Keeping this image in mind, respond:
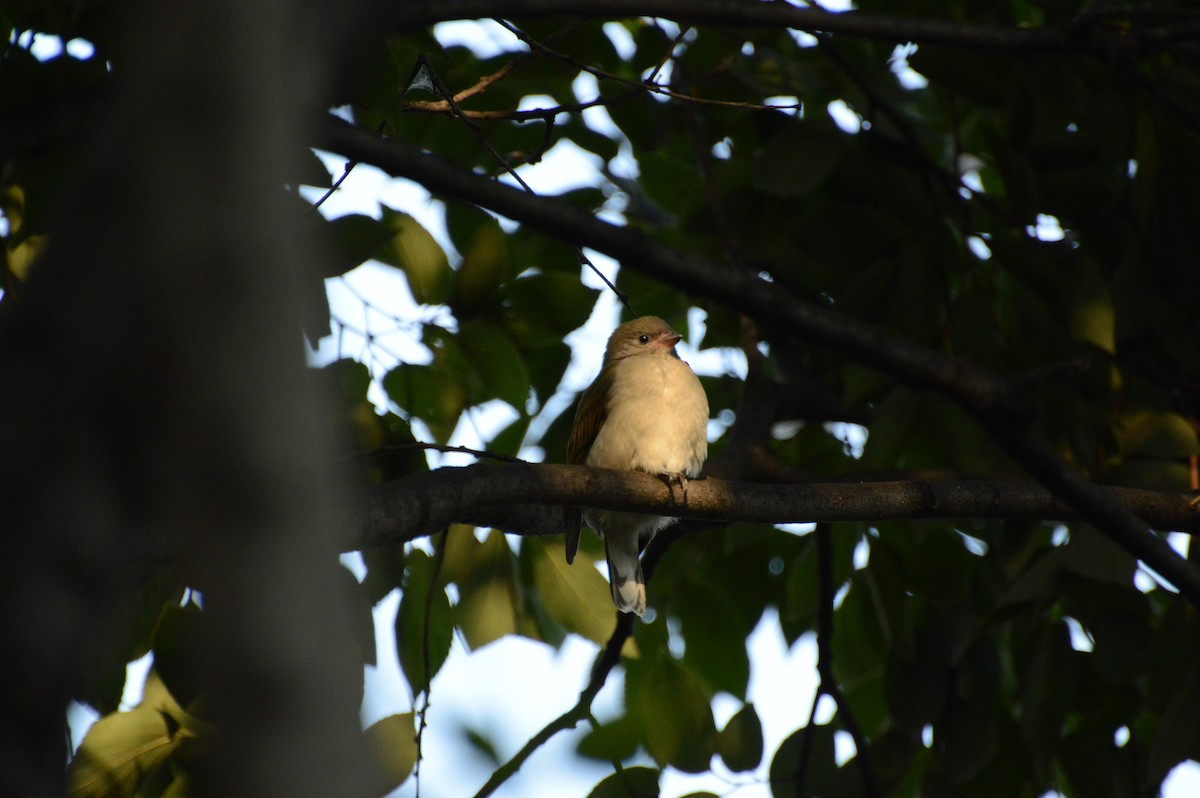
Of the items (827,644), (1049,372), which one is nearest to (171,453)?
(1049,372)

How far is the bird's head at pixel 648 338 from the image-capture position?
592 cm

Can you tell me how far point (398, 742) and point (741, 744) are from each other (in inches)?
54.5

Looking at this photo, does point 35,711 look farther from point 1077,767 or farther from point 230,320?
point 1077,767

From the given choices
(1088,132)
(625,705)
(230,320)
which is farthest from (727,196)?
(230,320)

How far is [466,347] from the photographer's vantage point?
3.94 m

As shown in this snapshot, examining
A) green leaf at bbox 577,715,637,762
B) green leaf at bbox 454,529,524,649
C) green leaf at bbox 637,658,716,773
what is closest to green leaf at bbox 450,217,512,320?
green leaf at bbox 454,529,524,649

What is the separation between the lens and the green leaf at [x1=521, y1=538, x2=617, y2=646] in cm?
394

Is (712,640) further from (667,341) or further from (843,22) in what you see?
(843,22)

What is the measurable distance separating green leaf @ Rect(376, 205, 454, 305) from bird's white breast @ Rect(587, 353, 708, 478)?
1.41m

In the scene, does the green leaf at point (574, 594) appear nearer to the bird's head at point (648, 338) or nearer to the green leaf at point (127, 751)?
the green leaf at point (127, 751)

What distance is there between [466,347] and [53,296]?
10.5ft

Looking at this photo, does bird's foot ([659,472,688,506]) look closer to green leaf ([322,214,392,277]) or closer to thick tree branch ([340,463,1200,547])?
thick tree branch ([340,463,1200,547])

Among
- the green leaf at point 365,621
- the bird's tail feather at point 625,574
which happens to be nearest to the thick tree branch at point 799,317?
the green leaf at point 365,621

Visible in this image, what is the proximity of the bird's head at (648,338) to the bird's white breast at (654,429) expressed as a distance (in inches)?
22.4
